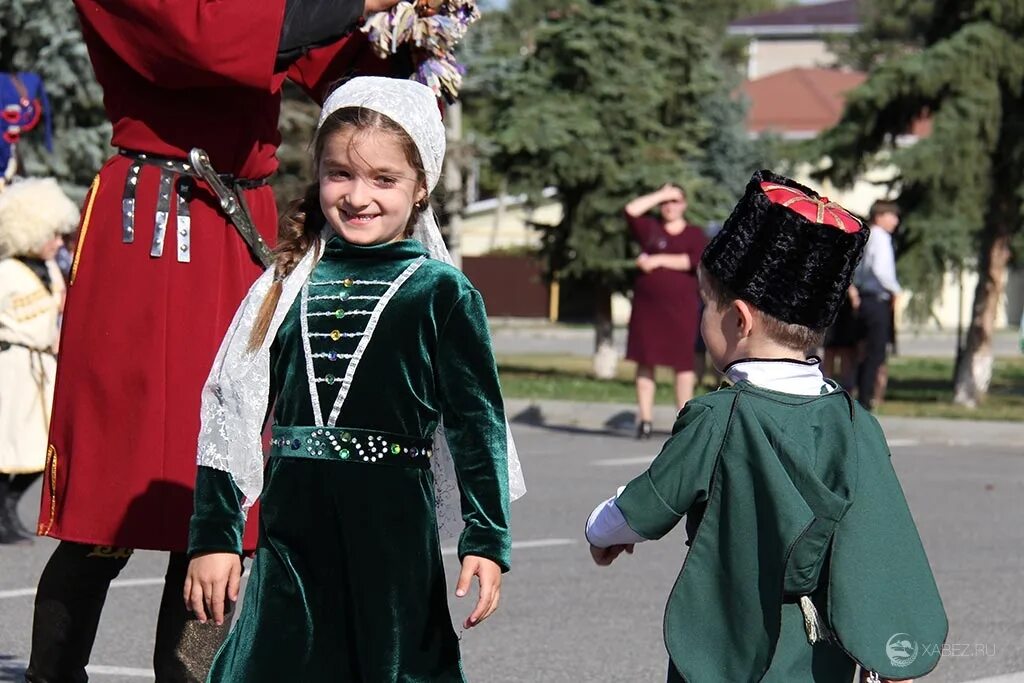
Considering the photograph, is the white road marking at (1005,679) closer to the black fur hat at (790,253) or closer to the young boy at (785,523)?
the young boy at (785,523)

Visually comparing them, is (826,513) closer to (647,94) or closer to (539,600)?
(539,600)

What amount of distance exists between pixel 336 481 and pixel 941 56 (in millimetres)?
15407

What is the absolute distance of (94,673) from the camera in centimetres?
561

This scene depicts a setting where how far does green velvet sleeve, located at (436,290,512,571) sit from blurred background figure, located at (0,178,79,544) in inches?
205

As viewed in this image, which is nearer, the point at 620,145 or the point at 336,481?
the point at 336,481

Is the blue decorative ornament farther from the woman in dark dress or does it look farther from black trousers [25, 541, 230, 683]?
black trousers [25, 541, 230, 683]

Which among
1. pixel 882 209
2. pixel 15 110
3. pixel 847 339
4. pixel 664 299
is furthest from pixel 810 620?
pixel 847 339

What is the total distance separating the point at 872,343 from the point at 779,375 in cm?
1267

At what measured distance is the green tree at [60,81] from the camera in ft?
59.6

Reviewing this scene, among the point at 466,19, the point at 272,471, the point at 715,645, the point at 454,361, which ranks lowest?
the point at 715,645

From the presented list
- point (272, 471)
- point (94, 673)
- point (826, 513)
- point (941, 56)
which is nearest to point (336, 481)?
point (272, 471)

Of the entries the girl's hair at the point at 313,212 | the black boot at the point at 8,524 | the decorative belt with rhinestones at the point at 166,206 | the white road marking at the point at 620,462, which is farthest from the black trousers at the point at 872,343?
the girl's hair at the point at 313,212

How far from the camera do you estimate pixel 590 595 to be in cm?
723

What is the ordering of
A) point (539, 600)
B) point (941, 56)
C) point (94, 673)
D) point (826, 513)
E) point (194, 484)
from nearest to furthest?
1. point (826, 513)
2. point (194, 484)
3. point (94, 673)
4. point (539, 600)
5. point (941, 56)
